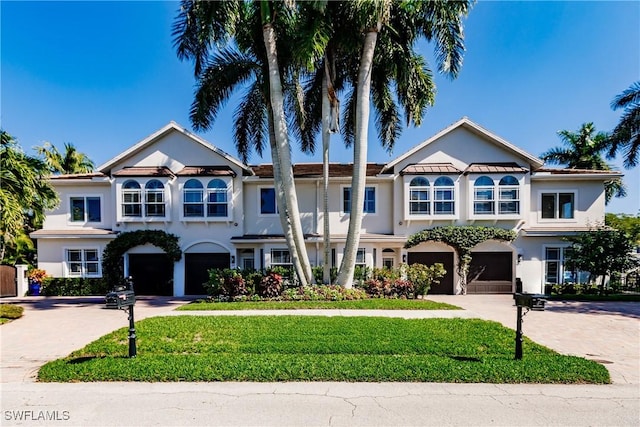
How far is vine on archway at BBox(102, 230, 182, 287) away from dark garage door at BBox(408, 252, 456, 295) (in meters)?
12.3

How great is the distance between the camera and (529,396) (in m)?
4.91

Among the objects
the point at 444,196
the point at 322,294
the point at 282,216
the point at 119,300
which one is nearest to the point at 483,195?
the point at 444,196

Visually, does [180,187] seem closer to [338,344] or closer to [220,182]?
[220,182]

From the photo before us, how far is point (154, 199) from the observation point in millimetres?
16234

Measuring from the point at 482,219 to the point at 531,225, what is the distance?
9.63 feet

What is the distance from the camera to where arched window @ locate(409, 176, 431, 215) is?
16.2 metres

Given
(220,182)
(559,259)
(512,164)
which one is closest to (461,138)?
(512,164)

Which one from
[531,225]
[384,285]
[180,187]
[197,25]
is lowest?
[384,285]

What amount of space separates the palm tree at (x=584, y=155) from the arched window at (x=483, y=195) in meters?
13.2

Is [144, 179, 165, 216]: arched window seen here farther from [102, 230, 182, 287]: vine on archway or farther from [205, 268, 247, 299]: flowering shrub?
[205, 268, 247, 299]: flowering shrub

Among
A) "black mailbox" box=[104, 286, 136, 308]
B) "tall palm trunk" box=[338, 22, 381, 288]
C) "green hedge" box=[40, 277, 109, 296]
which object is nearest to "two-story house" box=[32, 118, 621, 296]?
"green hedge" box=[40, 277, 109, 296]

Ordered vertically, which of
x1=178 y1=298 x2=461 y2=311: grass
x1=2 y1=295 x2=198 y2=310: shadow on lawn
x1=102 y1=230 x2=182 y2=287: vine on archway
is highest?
x1=102 y1=230 x2=182 y2=287: vine on archway

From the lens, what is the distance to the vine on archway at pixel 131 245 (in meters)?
15.9

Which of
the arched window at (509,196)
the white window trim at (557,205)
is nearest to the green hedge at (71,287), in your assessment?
the arched window at (509,196)
